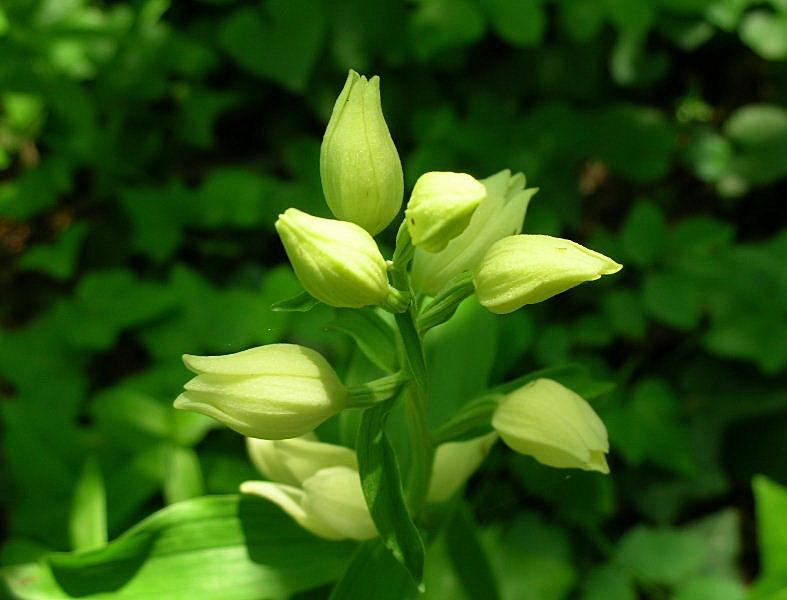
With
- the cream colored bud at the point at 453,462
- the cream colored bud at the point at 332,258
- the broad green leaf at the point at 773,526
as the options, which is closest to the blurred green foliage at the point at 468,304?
the broad green leaf at the point at 773,526

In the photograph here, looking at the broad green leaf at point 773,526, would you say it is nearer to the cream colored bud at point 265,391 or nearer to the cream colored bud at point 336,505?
the cream colored bud at point 336,505

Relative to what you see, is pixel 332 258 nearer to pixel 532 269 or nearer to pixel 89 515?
pixel 532 269

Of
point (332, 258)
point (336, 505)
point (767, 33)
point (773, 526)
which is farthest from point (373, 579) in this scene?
point (767, 33)

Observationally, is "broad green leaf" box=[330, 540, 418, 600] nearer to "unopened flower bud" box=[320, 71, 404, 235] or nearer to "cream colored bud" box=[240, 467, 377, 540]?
"cream colored bud" box=[240, 467, 377, 540]

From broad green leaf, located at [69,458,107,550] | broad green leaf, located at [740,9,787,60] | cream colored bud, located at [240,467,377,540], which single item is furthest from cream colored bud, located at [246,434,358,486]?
broad green leaf, located at [740,9,787,60]

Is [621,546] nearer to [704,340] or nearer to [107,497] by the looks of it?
[704,340]

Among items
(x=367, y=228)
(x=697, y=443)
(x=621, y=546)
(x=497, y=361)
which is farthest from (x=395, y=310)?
(x=697, y=443)
